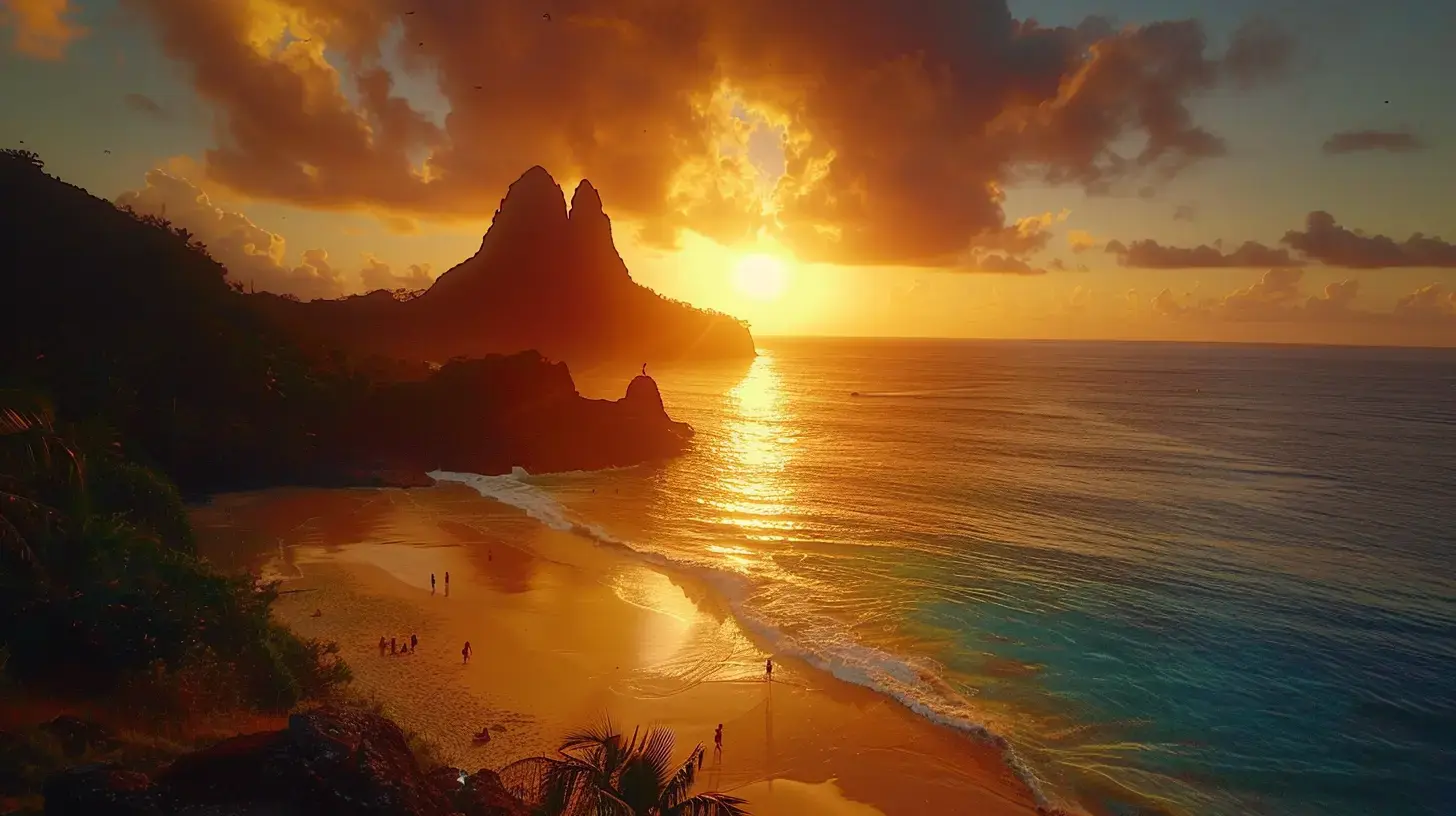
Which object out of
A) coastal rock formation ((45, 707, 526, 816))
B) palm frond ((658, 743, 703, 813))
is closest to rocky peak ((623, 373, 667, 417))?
coastal rock formation ((45, 707, 526, 816))

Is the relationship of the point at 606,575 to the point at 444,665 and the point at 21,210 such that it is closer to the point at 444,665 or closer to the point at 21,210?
the point at 444,665

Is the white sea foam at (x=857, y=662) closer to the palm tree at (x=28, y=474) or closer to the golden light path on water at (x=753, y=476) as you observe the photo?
the golden light path on water at (x=753, y=476)

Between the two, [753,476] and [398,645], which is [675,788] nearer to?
[398,645]

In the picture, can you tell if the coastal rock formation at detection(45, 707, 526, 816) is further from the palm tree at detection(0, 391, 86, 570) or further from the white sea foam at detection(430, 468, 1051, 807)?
the white sea foam at detection(430, 468, 1051, 807)

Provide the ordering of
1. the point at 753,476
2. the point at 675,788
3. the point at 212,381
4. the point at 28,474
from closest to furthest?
the point at 675,788, the point at 28,474, the point at 212,381, the point at 753,476

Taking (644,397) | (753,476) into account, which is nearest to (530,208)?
(644,397)

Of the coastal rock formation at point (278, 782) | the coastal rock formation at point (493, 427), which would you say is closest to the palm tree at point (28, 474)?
the coastal rock formation at point (278, 782)
